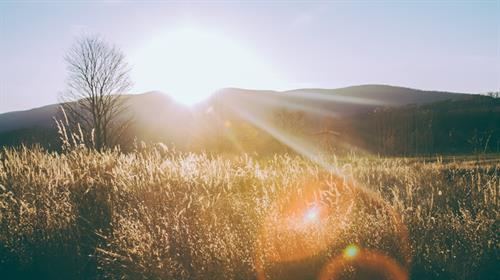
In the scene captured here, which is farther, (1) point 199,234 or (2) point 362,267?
(1) point 199,234

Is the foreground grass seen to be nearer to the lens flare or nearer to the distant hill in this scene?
the lens flare

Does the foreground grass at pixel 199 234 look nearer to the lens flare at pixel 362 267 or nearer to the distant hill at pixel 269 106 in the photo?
the lens flare at pixel 362 267

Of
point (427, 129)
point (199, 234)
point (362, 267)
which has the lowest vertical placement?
point (427, 129)

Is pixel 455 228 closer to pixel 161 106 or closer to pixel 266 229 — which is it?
pixel 266 229

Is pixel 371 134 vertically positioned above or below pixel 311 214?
below

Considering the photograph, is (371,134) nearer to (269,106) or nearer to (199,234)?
(199,234)

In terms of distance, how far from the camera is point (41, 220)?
534 cm

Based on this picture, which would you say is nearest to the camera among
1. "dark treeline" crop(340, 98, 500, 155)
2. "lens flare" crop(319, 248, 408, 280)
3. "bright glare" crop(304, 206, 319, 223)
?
"lens flare" crop(319, 248, 408, 280)

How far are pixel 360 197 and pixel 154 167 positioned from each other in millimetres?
3618

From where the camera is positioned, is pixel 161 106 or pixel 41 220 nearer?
pixel 41 220

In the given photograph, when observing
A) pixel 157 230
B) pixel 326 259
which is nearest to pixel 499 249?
pixel 326 259

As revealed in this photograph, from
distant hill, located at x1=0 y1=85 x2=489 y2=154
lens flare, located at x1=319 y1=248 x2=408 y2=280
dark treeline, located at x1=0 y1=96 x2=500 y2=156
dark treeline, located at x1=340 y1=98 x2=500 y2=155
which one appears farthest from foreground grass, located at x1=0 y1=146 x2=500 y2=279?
distant hill, located at x1=0 y1=85 x2=489 y2=154

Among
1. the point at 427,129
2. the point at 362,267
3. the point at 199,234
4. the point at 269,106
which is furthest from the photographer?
the point at 269,106

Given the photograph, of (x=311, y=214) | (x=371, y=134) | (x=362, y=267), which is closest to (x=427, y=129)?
(x=371, y=134)
